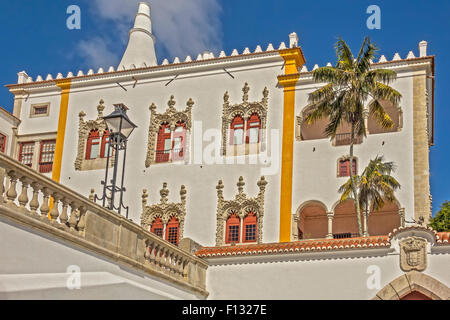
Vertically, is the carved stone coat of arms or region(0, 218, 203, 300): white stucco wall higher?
the carved stone coat of arms

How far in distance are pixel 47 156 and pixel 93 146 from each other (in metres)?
2.97

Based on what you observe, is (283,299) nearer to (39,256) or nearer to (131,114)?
(39,256)

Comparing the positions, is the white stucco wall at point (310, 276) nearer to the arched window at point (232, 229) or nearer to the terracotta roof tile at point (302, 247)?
the terracotta roof tile at point (302, 247)

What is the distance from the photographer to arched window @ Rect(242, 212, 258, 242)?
3056cm

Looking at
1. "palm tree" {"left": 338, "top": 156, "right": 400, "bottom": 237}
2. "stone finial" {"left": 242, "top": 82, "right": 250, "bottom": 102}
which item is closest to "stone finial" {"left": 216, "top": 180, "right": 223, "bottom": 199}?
"stone finial" {"left": 242, "top": 82, "right": 250, "bottom": 102}

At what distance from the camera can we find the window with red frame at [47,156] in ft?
117

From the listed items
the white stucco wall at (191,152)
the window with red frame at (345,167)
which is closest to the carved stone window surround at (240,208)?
the white stucco wall at (191,152)

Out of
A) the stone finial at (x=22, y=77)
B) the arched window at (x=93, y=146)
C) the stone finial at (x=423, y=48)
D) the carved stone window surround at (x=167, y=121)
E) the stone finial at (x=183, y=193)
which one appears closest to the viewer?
the stone finial at (x=423, y=48)

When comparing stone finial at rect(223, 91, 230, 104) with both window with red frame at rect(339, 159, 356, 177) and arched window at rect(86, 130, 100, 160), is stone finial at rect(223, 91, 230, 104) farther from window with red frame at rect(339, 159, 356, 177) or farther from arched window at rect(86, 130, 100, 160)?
arched window at rect(86, 130, 100, 160)

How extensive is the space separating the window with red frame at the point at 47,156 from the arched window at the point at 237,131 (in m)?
10.0

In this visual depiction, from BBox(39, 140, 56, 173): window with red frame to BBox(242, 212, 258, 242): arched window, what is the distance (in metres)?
11.4

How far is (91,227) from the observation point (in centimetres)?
1548
